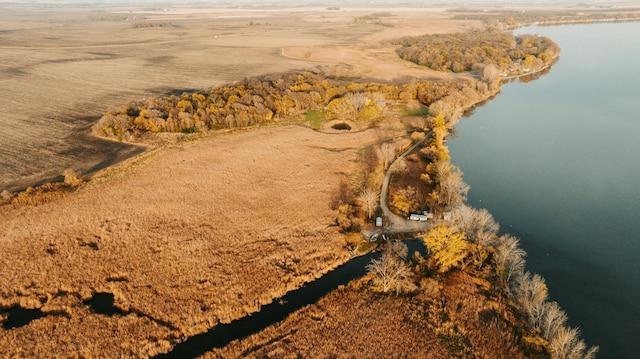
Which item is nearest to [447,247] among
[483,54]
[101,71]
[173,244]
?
[173,244]

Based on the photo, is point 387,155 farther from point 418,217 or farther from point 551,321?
point 551,321

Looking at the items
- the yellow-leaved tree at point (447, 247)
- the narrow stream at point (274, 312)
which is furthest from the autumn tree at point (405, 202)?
the yellow-leaved tree at point (447, 247)

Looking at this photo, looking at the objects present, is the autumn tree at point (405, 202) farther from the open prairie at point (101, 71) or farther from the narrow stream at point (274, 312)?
the open prairie at point (101, 71)

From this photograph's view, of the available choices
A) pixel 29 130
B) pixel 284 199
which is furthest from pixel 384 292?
pixel 29 130

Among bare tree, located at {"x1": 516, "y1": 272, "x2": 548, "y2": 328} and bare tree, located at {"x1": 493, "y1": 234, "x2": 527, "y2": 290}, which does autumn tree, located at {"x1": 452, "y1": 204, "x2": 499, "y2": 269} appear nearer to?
bare tree, located at {"x1": 493, "y1": 234, "x2": 527, "y2": 290}

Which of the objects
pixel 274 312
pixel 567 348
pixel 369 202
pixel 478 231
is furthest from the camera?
pixel 369 202

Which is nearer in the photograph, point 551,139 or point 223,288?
point 223,288

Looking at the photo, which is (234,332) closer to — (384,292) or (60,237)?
(384,292)

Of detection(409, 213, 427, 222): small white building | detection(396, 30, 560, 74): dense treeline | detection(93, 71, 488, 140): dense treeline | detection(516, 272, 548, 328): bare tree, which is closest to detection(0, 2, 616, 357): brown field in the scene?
detection(516, 272, 548, 328): bare tree
